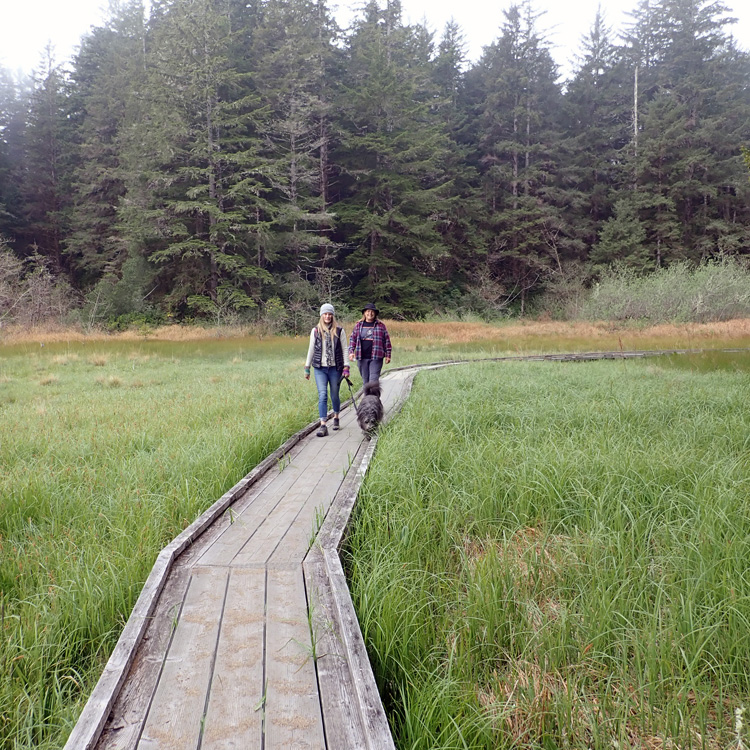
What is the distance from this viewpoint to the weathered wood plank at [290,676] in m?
1.71

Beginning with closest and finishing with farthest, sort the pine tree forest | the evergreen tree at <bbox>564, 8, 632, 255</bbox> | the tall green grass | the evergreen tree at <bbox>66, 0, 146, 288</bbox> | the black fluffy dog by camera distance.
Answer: the tall green grass → the black fluffy dog → the pine tree forest → the evergreen tree at <bbox>66, 0, 146, 288</bbox> → the evergreen tree at <bbox>564, 8, 632, 255</bbox>

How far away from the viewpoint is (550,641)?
89.7 inches

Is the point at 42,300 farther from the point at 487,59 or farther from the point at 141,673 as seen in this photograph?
the point at 487,59

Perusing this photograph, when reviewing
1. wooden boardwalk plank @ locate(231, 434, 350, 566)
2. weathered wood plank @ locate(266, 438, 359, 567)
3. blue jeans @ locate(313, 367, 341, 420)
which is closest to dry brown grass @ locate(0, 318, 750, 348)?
blue jeans @ locate(313, 367, 341, 420)

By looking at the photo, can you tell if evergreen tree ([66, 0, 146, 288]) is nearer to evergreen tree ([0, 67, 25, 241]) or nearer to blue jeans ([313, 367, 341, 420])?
evergreen tree ([0, 67, 25, 241])

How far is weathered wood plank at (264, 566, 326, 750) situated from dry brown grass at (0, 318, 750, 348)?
20726mm

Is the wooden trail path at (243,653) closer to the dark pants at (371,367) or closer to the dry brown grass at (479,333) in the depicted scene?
the dark pants at (371,367)

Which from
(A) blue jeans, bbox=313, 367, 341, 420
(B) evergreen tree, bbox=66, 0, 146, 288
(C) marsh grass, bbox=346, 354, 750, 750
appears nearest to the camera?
(C) marsh grass, bbox=346, 354, 750, 750

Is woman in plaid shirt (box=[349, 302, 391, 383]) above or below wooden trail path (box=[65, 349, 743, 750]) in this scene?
above

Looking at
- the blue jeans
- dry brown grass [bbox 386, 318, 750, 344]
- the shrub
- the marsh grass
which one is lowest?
the marsh grass

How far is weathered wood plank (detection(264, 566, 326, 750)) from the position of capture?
67.3 inches

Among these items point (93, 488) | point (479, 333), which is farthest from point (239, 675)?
point (479, 333)

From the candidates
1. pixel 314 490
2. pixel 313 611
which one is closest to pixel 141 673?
pixel 313 611

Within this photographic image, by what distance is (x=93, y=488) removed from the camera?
174 inches
